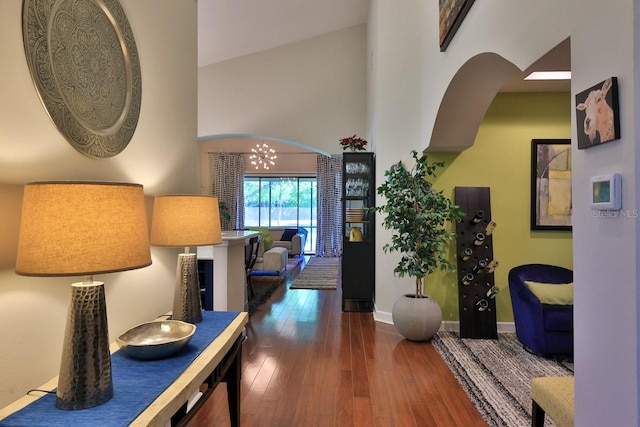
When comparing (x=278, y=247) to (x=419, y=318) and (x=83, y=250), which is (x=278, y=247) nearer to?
(x=419, y=318)

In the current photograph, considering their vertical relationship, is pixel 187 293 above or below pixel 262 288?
above

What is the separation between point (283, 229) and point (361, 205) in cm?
657

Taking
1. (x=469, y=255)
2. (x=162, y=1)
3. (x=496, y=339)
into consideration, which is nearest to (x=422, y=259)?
(x=469, y=255)

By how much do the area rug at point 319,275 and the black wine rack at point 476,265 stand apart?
3013 mm

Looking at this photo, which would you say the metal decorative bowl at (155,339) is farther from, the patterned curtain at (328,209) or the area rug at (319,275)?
the patterned curtain at (328,209)

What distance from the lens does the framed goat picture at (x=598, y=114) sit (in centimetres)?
112

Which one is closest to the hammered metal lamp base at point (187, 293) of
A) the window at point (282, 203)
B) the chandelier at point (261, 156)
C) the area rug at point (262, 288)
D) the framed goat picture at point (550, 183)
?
the area rug at point (262, 288)

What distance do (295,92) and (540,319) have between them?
5238 mm

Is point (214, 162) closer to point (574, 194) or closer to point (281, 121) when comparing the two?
point (281, 121)

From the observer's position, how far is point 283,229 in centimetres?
1180

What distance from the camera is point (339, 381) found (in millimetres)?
3018

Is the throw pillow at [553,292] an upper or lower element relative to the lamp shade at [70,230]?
lower

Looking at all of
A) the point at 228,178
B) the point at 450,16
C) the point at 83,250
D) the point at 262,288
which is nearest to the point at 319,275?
the point at 262,288

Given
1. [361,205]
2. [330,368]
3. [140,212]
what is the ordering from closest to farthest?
[140,212]
[330,368]
[361,205]
